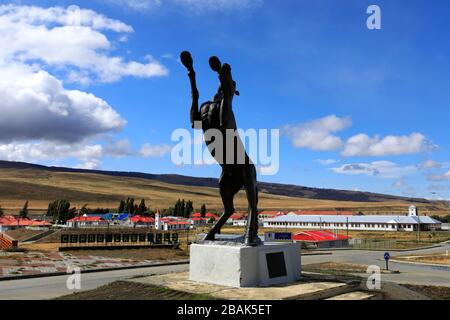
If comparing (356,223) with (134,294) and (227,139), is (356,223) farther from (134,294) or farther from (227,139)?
(134,294)

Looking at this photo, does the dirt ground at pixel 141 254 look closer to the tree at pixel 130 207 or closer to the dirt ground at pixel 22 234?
the dirt ground at pixel 22 234

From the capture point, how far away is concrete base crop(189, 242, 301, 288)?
11.6 metres

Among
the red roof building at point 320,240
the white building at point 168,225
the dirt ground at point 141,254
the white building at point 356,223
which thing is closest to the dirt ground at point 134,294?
the dirt ground at point 141,254

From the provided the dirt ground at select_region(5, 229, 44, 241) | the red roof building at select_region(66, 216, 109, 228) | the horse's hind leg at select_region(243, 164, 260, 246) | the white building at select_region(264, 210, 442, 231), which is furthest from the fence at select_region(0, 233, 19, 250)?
the white building at select_region(264, 210, 442, 231)

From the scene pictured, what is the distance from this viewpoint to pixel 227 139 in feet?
41.2

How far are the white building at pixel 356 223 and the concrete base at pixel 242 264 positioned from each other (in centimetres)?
8247

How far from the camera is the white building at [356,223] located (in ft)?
309

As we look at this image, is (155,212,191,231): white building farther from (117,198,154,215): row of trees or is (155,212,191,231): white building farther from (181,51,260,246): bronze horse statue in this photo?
(181,51,260,246): bronze horse statue

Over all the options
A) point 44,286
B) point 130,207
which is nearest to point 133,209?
point 130,207

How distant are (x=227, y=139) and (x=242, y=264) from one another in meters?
3.38

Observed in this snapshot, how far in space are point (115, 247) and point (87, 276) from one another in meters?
18.2

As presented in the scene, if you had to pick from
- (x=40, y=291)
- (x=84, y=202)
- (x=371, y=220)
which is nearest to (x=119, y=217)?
(x=371, y=220)

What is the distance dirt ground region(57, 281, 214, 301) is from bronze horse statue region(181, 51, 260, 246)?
235cm
